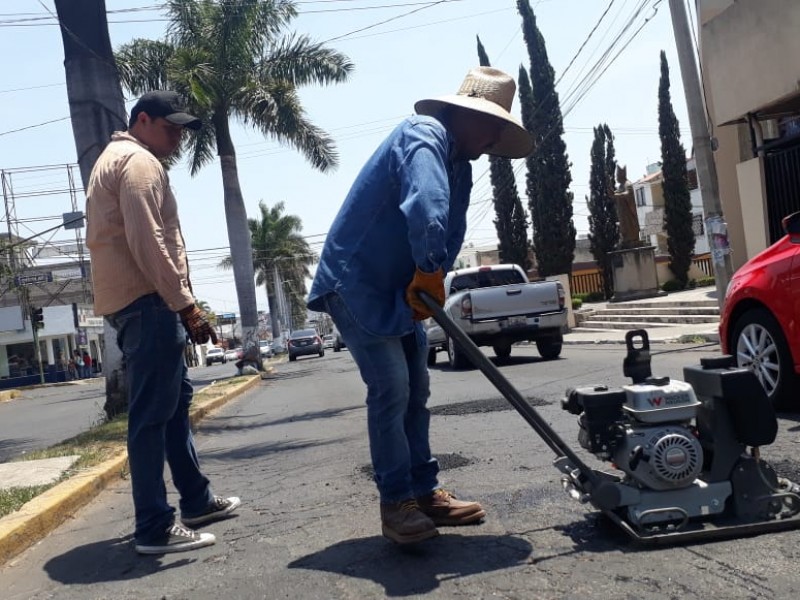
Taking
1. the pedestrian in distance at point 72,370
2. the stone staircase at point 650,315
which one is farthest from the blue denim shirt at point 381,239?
the pedestrian in distance at point 72,370

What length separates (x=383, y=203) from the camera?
3.54 metres

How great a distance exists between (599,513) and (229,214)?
22194mm

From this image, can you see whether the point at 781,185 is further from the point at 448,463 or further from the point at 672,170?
the point at 672,170

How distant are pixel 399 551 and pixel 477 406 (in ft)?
15.8

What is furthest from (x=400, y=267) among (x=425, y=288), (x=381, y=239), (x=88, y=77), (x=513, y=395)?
(x=88, y=77)

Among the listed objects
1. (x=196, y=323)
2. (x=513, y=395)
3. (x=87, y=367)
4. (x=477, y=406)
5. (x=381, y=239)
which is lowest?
(x=477, y=406)

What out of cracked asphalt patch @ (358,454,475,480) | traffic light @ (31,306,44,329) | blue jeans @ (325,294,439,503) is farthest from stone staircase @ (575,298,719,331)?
traffic light @ (31,306,44,329)

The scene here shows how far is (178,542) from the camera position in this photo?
3855 mm

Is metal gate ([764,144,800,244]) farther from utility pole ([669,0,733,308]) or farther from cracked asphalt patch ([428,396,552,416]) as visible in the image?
cracked asphalt patch ([428,396,552,416])

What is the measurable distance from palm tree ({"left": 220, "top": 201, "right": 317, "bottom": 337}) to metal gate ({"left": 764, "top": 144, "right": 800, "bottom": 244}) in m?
46.1

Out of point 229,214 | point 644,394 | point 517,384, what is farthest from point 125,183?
point 229,214

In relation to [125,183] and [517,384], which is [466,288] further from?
[125,183]

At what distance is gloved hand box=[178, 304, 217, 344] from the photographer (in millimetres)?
3840

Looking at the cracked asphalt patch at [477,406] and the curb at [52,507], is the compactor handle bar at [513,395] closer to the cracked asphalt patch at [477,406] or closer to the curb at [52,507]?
the curb at [52,507]
